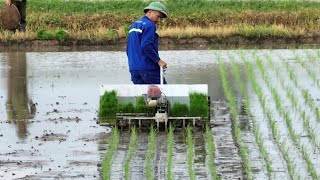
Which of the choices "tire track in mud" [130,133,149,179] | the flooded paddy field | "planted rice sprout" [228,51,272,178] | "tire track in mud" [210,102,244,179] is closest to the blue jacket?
the flooded paddy field

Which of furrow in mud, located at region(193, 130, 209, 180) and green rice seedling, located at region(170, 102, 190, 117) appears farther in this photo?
green rice seedling, located at region(170, 102, 190, 117)

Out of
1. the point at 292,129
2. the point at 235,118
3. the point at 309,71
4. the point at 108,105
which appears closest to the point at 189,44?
the point at 309,71

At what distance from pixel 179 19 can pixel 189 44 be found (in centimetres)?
433

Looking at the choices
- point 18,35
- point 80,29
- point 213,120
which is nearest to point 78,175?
point 213,120

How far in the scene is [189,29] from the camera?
71.7 feet

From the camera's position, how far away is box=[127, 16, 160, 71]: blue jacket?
11.0m

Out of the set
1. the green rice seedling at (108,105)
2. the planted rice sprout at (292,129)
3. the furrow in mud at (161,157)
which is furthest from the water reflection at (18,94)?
the planted rice sprout at (292,129)

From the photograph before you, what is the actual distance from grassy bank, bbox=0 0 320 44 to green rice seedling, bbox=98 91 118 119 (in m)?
10.5

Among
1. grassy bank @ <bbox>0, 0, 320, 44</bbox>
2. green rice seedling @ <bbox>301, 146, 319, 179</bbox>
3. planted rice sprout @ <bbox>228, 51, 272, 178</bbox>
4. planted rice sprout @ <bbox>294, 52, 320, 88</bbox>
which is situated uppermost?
grassy bank @ <bbox>0, 0, 320, 44</bbox>

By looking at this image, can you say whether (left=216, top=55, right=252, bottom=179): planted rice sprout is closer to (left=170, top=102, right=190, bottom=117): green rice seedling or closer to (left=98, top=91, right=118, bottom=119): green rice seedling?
(left=170, top=102, right=190, bottom=117): green rice seedling

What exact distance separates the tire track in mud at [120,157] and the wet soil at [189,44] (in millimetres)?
10708

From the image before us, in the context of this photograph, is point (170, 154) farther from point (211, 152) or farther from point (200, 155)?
point (211, 152)

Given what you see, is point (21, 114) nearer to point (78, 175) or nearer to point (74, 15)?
point (78, 175)

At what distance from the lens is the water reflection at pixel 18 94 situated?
1133 centimetres
